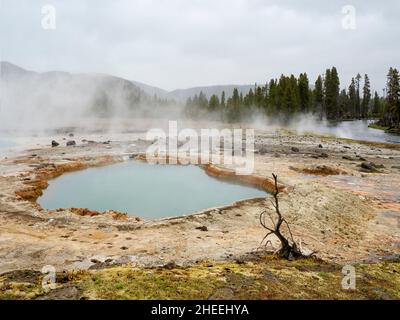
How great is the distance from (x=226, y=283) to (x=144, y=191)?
14.4 m

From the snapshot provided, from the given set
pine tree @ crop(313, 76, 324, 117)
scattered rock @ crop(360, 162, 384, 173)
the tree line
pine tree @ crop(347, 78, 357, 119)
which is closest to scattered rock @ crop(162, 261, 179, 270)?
scattered rock @ crop(360, 162, 384, 173)

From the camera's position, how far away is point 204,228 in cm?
1320

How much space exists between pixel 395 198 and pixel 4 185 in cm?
2100

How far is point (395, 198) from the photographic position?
18219mm

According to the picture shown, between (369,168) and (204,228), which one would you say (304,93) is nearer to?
(369,168)

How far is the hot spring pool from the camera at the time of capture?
59.2 ft

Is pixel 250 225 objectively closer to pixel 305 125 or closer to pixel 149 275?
pixel 149 275

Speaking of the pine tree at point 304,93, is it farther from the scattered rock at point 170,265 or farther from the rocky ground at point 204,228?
the scattered rock at point 170,265

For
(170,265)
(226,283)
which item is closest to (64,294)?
(170,265)

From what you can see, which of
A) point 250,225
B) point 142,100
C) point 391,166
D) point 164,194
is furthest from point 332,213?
point 142,100

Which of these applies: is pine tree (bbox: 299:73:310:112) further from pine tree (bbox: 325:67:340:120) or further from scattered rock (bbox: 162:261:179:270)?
scattered rock (bbox: 162:261:179:270)

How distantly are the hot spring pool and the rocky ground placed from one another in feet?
4.96

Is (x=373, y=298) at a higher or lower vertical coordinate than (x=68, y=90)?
lower
